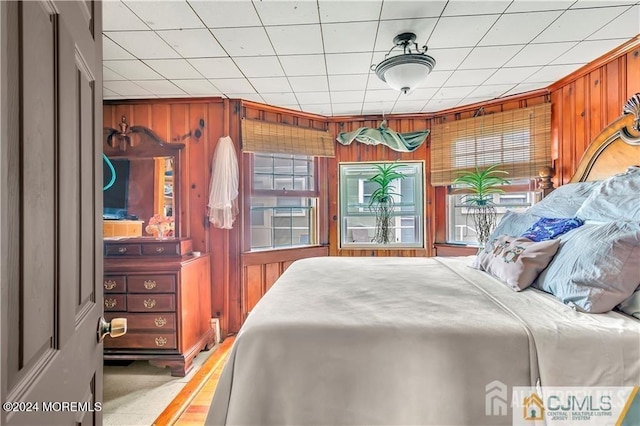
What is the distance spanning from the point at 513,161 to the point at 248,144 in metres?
2.63

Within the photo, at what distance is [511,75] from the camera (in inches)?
102

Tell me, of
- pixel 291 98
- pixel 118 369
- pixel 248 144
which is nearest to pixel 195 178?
pixel 248 144

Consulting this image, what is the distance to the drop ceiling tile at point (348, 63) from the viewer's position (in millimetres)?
2213

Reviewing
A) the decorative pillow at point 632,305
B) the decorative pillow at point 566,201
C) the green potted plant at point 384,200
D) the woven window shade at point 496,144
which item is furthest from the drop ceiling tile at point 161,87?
the decorative pillow at point 632,305

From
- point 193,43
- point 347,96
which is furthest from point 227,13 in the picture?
point 347,96

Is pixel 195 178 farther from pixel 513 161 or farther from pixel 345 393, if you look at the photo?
pixel 513 161

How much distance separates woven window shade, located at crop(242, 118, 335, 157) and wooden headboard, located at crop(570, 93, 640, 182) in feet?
7.43

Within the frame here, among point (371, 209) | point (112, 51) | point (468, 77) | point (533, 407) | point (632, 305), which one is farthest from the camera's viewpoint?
point (371, 209)

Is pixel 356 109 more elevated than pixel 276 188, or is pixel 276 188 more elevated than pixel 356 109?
pixel 356 109

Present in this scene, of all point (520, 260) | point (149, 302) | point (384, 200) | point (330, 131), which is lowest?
point (149, 302)

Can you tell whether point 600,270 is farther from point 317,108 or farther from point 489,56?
point 317,108

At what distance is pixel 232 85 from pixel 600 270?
274cm

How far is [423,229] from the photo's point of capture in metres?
3.62

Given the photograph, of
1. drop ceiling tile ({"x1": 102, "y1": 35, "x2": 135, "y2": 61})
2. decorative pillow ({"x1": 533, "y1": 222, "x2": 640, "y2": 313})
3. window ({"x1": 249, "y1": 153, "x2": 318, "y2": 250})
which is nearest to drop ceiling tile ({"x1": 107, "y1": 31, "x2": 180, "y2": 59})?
drop ceiling tile ({"x1": 102, "y1": 35, "x2": 135, "y2": 61})
